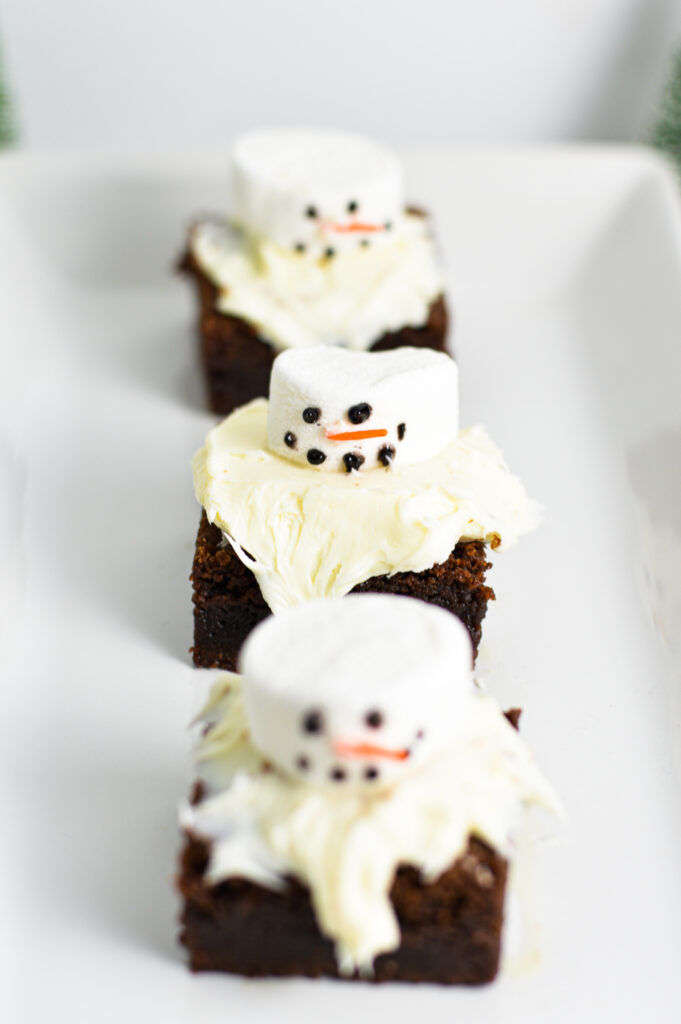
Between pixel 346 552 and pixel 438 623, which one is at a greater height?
pixel 438 623

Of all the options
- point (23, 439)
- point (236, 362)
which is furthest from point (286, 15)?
point (23, 439)

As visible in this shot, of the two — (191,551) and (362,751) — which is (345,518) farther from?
(362,751)

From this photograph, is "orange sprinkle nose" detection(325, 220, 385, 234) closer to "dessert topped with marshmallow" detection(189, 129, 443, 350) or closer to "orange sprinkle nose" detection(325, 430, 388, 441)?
"dessert topped with marshmallow" detection(189, 129, 443, 350)

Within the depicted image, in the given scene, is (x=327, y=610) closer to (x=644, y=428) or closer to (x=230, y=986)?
(x=230, y=986)

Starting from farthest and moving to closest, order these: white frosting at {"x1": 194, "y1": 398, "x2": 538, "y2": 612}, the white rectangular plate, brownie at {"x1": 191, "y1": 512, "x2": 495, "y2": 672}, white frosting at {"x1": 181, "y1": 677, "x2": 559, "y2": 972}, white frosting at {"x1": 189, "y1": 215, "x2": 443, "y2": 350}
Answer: white frosting at {"x1": 189, "y1": 215, "x2": 443, "y2": 350} → brownie at {"x1": 191, "y1": 512, "x2": 495, "y2": 672} → white frosting at {"x1": 194, "y1": 398, "x2": 538, "y2": 612} → the white rectangular plate → white frosting at {"x1": 181, "y1": 677, "x2": 559, "y2": 972}

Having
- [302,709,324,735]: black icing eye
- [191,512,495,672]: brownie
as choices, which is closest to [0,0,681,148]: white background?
[191,512,495,672]: brownie

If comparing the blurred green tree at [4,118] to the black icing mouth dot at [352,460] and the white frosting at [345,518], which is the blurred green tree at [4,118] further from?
the black icing mouth dot at [352,460]

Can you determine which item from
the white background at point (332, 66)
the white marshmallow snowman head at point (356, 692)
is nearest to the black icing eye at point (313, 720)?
the white marshmallow snowman head at point (356, 692)

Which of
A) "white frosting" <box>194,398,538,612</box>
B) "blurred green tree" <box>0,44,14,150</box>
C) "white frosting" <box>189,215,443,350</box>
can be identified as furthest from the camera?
"blurred green tree" <box>0,44,14,150</box>
